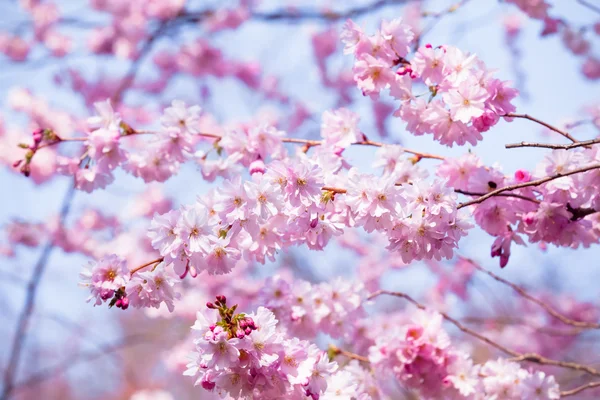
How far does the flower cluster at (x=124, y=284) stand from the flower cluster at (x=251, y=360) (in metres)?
0.18

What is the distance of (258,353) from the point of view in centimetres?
147

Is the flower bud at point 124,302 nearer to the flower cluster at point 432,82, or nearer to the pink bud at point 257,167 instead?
the pink bud at point 257,167

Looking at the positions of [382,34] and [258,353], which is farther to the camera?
[382,34]

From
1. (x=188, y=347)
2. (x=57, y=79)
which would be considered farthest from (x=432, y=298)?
(x=57, y=79)

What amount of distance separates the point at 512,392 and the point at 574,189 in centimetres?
86

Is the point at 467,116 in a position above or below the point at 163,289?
above

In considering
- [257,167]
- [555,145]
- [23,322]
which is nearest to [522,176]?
[555,145]

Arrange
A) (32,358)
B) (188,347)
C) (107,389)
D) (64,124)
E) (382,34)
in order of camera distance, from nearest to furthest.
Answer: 1. (382,34)
2. (188,347)
3. (64,124)
4. (32,358)
5. (107,389)

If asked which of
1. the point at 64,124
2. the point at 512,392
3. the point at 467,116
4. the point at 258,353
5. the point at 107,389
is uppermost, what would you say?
the point at 467,116

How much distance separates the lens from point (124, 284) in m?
1.56

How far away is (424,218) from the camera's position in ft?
4.94

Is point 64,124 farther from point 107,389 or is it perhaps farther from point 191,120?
point 107,389

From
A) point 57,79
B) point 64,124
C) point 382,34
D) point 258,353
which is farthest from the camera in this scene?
point 57,79

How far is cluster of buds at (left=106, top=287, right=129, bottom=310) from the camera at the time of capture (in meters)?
1.53
